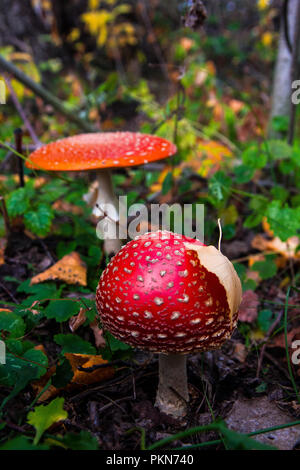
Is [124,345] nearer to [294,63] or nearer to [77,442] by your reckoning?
[77,442]

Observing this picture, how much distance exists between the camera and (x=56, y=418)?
5.44 ft

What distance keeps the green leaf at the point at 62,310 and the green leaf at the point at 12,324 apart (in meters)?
0.15

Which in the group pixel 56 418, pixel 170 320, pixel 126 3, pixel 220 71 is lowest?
pixel 56 418

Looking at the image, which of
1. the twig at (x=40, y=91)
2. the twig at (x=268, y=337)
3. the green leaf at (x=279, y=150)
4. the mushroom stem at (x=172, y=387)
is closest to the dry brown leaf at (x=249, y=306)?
the twig at (x=268, y=337)

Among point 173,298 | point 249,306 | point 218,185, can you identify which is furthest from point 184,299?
point 218,185

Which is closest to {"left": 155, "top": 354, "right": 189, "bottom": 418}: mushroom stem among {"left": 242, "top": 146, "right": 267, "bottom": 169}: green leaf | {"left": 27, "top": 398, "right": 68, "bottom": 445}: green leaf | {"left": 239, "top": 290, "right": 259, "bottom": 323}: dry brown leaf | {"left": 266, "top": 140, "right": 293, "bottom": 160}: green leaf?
{"left": 27, "top": 398, "right": 68, "bottom": 445}: green leaf

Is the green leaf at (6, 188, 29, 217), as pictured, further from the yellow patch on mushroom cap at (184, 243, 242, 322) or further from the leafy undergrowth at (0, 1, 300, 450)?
the yellow patch on mushroom cap at (184, 243, 242, 322)

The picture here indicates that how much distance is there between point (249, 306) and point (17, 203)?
6.42 ft

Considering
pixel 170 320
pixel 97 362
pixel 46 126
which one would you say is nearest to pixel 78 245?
pixel 97 362

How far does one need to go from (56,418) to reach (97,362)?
572 millimetres

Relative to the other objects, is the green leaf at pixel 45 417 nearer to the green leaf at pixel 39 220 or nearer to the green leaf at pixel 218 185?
the green leaf at pixel 39 220

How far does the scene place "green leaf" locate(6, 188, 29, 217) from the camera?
291cm

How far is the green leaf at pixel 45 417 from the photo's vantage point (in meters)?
1.60
